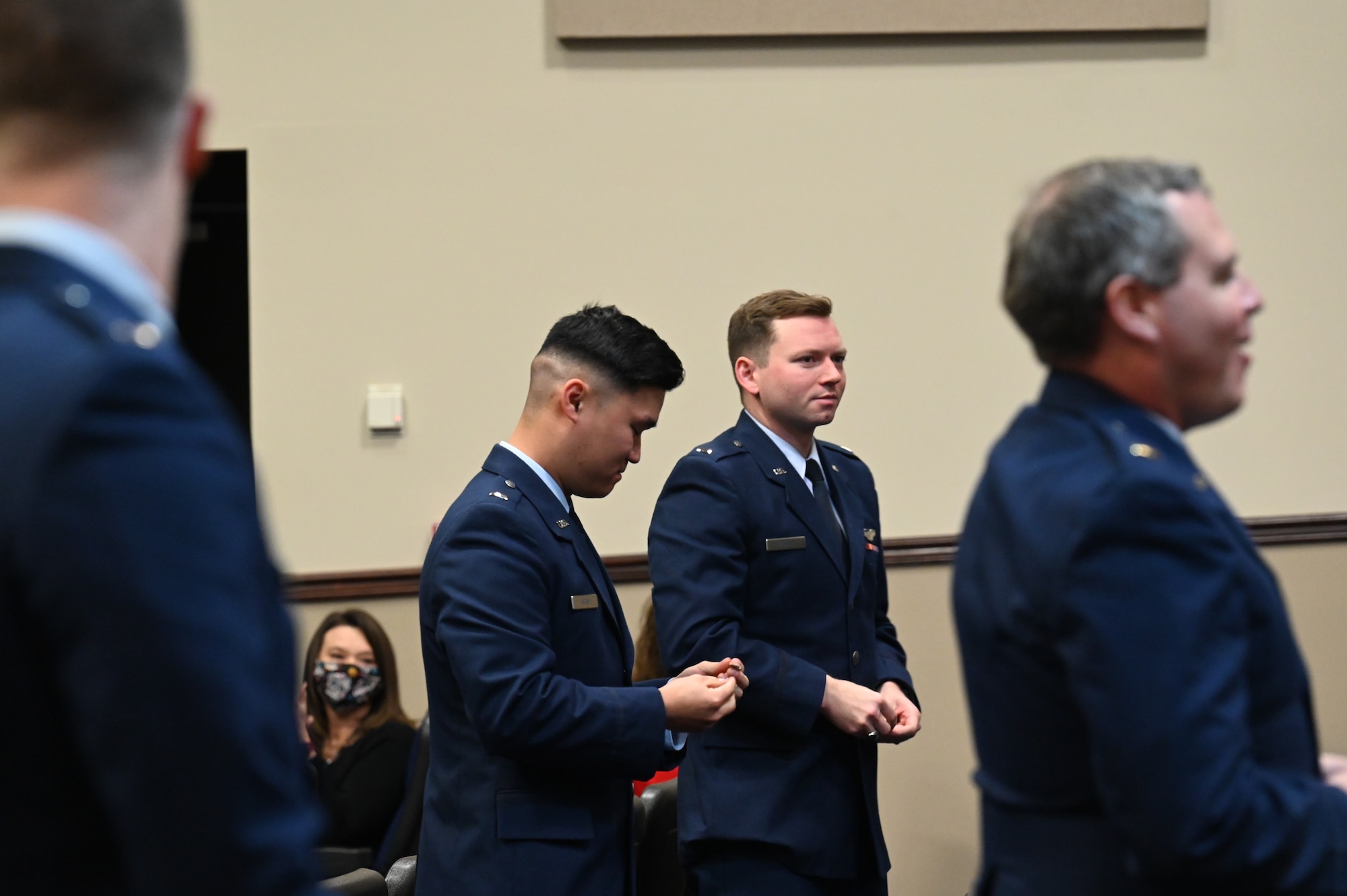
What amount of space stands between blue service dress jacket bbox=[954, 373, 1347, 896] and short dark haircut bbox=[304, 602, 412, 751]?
2625mm

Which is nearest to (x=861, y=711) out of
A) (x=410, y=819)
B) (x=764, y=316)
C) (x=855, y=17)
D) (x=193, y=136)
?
(x=764, y=316)

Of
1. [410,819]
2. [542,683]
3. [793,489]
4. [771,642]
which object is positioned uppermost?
[793,489]

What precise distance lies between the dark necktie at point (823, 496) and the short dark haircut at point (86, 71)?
2.11 m

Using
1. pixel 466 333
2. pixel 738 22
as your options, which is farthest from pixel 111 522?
pixel 738 22

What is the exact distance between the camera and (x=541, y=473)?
7.38ft

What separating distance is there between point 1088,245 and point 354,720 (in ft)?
9.57

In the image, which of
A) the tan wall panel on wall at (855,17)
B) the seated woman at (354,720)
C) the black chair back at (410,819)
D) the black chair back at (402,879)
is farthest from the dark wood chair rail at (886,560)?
the tan wall panel on wall at (855,17)

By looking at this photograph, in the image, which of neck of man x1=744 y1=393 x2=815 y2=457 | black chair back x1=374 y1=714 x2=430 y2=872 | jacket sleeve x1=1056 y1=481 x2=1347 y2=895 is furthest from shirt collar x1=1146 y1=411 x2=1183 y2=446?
black chair back x1=374 y1=714 x2=430 y2=872

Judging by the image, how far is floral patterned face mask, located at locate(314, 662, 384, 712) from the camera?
364 cm

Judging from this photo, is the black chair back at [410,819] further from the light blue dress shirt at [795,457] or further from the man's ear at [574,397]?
the man's ear at [574,397]

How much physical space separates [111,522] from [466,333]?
3.50 metres

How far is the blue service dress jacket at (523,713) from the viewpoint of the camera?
199cm

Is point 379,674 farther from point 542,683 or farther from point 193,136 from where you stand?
point 193,136

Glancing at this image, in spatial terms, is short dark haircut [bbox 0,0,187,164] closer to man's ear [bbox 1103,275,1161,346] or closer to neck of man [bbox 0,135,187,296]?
neck of man [bbox 0,135,187,296]
